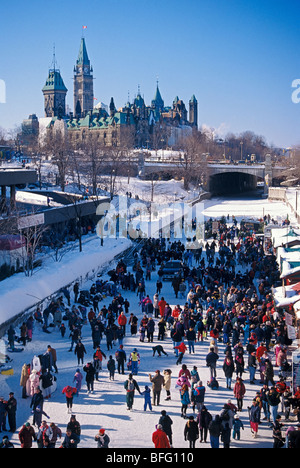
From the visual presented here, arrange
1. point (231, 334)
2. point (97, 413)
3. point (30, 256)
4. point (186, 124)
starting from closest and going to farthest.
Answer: point (97, 413) → point (231, 334) → point (30, 256) → point (186, 124)

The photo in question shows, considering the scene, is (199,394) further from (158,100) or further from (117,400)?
(158,100)

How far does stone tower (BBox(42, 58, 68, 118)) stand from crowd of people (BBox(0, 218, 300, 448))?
13140 centimetres

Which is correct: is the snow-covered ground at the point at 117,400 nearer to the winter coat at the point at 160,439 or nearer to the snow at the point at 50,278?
the snow at the point at 50,278

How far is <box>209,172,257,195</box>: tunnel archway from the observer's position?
81500 millimetres

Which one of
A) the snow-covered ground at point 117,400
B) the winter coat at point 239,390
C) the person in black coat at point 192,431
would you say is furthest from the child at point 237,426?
the winter coat at point 239,390

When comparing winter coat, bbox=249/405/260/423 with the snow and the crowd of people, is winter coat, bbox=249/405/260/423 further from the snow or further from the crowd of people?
the snow

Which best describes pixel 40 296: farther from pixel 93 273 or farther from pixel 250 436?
pixel 250 436

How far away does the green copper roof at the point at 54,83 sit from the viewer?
150750 mm

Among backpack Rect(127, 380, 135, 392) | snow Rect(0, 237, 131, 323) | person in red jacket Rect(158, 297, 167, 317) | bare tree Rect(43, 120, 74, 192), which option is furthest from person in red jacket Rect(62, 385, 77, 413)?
bare tree Rect(43, 120, 74, 192)

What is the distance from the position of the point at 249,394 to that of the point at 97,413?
344 cm

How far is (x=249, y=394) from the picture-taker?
42.4 ft

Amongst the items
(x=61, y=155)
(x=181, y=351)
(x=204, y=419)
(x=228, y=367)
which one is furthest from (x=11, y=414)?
(x=61, y=155)

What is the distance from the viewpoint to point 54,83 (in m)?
151

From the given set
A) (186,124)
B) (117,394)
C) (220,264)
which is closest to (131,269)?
(220,264)
